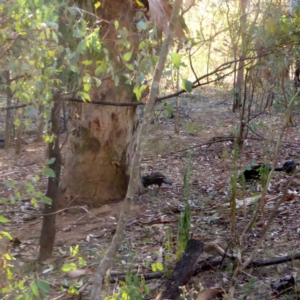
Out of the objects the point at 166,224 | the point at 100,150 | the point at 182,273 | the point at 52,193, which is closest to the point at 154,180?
the point at 100,150

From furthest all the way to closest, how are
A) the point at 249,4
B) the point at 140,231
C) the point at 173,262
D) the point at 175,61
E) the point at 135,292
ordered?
the point at 249,4 < the point at 140,231 < the point at 173,262 < the point at 135,292 < the point at 175,61

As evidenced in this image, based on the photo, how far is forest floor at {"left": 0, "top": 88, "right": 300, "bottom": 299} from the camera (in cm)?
409

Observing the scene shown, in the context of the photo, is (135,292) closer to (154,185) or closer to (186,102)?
(154,185)

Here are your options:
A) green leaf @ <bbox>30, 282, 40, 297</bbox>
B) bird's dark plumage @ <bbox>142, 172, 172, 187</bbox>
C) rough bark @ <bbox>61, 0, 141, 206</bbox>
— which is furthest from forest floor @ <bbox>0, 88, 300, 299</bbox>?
green leaf @ <bbox>30, 282, 40, 297</bbox>

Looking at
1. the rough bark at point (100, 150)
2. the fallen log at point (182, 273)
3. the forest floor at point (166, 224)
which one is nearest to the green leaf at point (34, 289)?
the forest floor at point (166, 224)

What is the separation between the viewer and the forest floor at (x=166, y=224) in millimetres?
4086

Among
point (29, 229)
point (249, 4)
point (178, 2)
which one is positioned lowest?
point (29, 229)

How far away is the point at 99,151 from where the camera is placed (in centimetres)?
654

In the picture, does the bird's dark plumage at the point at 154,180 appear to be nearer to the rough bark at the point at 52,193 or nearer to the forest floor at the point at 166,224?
the forest floor at the point at 166,224

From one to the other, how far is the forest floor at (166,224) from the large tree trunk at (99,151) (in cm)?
31

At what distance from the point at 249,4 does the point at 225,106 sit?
7.60 meters

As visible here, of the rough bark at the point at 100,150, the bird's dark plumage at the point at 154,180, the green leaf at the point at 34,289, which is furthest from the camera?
the bird's dark plumage at the point at 154,180

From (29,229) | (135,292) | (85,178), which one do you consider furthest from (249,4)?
(135,292)

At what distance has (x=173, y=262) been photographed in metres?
4.39
